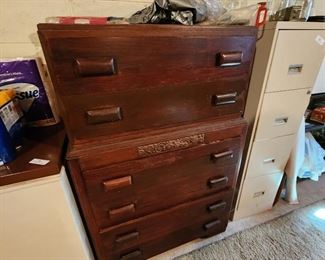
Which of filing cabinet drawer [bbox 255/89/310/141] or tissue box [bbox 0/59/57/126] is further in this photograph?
filing cabinet drawer [bbox 255/89/310/141]

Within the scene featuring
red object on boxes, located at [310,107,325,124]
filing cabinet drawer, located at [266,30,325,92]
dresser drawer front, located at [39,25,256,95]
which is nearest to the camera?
dresser drawer front, located at [39,25,256,95]

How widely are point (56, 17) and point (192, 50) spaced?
67 centimetres

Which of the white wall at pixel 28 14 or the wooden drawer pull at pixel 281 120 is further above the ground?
the white wall at pixel 28 14

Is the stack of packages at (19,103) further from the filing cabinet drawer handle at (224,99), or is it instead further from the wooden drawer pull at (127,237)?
the filing cabinet drawer handle at (224,99)

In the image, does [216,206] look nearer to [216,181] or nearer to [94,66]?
[216,181]

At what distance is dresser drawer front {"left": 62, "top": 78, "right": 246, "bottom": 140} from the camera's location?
671mm

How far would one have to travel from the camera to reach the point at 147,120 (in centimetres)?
78

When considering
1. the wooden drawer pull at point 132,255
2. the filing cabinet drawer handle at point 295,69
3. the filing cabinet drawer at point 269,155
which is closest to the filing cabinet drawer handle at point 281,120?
the filing cabinet drawer at point 269,155

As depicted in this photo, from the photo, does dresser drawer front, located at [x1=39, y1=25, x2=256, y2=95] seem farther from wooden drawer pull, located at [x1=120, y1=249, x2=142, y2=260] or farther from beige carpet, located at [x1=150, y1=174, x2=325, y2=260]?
beige carpet, located at [x1=150, y1=174, x2=325, y2=260]

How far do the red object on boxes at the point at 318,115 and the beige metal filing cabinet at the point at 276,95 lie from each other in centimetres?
48

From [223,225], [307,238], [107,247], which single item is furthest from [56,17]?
[307,238]

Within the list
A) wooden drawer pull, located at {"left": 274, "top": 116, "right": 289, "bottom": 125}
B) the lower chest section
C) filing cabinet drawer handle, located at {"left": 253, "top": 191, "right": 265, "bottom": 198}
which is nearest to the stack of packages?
the lower chest section

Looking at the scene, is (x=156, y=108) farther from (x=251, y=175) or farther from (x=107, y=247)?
(x=251, y=175)

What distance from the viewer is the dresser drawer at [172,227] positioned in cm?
95
